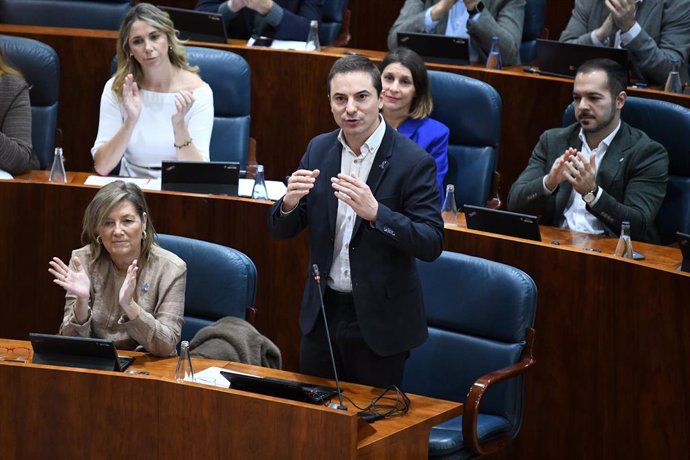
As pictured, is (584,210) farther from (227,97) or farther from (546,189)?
(227,97)

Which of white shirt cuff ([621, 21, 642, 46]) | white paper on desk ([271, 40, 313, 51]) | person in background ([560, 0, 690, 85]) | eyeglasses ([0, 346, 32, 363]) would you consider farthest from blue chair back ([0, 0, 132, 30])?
eyeglasses ([0, 346, 32, 363])

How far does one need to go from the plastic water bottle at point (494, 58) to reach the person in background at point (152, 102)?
105 centimetres

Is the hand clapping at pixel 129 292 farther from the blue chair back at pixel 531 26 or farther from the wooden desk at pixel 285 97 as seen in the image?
the blue chair back at pixel 531 26

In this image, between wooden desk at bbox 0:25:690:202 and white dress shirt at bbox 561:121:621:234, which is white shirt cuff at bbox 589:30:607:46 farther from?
white dress shirt at bbox 561:121:621:234

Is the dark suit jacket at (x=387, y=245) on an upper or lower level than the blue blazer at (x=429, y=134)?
lower

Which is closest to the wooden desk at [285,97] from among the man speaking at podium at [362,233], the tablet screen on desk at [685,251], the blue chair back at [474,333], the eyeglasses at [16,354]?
the tablet screen on desk at [685,251]

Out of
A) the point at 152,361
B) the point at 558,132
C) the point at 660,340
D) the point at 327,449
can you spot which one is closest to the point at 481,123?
the point at 558,132

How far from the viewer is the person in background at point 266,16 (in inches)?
185

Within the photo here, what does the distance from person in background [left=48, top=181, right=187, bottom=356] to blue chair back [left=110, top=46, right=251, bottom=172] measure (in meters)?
1.19

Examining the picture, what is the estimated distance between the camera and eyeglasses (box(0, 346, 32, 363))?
2696mm

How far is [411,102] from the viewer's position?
A: 155 inches

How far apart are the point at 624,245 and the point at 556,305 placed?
233mm

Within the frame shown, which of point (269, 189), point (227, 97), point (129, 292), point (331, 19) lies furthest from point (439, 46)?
point (129, 292)

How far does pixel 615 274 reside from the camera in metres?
3.16
